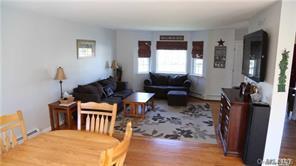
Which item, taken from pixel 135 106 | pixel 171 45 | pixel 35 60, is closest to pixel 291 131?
pixel 135 106

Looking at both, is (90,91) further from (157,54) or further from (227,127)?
(157,54)

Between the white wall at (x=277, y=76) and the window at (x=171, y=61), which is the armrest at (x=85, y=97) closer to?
the white wall at (x=277, y=76)

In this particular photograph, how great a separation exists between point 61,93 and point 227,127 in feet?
11.8

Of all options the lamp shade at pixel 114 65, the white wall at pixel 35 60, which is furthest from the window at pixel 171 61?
the white wall at pixel 35 60

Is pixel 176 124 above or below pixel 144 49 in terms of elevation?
below

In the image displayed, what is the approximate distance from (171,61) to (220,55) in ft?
6.20

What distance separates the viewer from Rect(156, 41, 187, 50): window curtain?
7.89 m

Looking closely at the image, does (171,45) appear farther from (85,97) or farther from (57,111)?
(57,111)

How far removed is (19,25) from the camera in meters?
3.61

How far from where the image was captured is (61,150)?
6.03 feet

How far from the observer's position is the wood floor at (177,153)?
127 inches

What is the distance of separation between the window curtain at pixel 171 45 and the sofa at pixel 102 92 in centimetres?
215

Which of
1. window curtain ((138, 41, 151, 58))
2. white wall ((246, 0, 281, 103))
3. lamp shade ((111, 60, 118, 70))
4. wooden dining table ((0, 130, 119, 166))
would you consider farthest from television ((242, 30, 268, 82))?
lamp shade ((111, 60, 118, 70))

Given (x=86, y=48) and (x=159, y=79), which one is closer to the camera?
(x=86, y=48)
